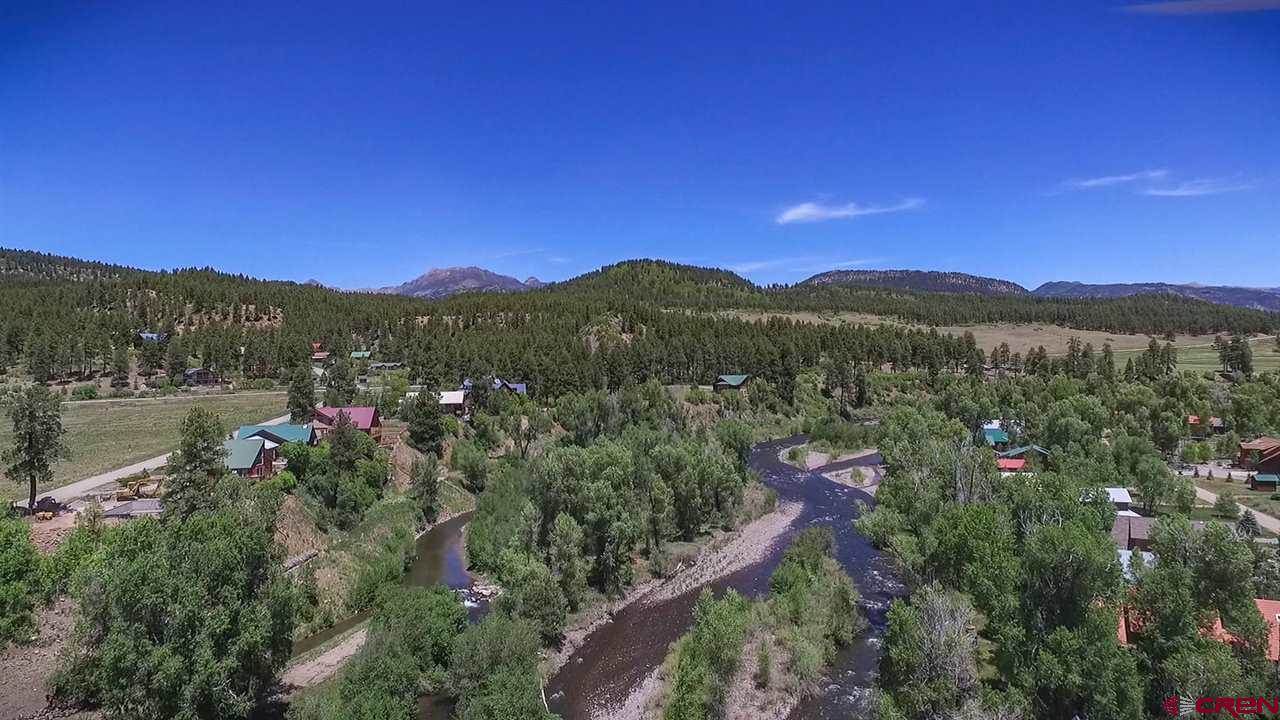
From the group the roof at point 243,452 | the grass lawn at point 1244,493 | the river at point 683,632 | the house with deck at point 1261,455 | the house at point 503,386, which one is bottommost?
the river at point 683,632

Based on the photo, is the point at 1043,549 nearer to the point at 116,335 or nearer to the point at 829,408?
the point at 829,408

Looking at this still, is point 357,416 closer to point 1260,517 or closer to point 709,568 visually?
point 709,568

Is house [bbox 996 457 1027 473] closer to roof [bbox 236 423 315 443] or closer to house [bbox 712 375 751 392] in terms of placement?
house [bbox 712 375 751 392]

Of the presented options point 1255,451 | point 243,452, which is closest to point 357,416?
point 243,452

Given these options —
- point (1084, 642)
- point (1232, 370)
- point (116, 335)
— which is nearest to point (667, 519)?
point (1084, 642)

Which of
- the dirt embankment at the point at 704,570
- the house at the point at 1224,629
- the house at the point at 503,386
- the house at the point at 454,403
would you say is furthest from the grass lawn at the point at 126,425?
the house at the point at 1224,629

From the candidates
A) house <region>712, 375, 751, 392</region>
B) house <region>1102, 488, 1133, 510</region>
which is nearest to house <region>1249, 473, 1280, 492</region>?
house <region>1102, 488, 1133, 510</region>

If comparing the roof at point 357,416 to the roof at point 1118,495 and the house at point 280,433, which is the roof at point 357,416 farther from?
the roof at point 1118,495
